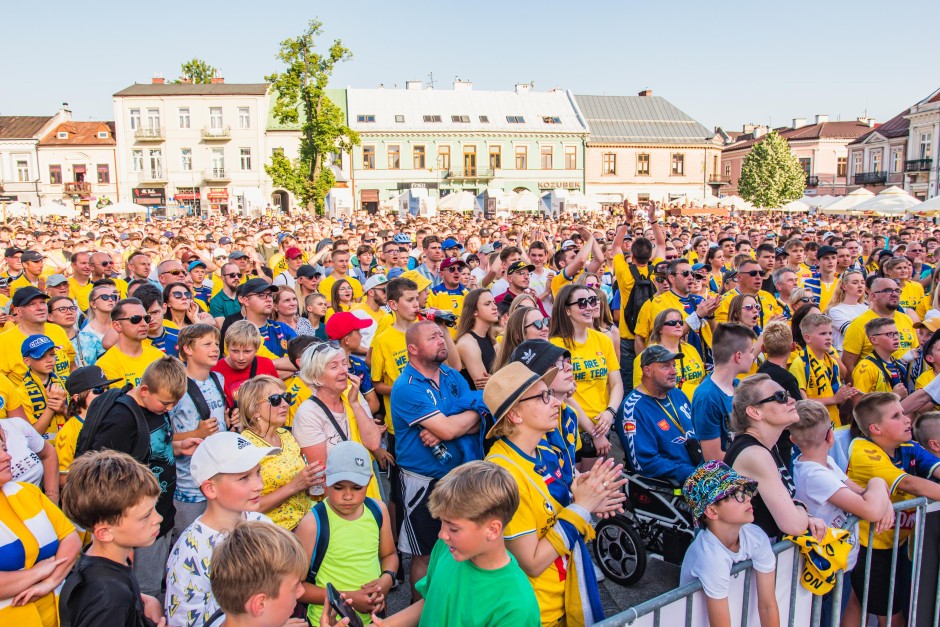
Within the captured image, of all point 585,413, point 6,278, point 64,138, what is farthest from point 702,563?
point 64,138

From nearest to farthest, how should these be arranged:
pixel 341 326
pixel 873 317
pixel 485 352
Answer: pixel 341 326 < pixel 485 352 < pixel 873 317

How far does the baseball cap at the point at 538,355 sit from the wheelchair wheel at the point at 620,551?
1.73m

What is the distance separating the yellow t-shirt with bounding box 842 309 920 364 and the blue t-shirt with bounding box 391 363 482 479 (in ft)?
12.7

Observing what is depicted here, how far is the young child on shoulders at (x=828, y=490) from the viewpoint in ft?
10.9

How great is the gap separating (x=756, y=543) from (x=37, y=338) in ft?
15.5

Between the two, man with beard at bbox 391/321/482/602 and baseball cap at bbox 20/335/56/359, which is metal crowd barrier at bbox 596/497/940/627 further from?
baseball cap at bbox 20/335/56/359

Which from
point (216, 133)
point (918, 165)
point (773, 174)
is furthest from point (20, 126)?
point (918, 165)

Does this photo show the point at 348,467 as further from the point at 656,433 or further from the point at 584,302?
the point at 584,302

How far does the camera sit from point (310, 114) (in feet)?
102

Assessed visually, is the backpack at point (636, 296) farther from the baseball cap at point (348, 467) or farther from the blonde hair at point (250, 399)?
the baseball cap at point (348, 467)

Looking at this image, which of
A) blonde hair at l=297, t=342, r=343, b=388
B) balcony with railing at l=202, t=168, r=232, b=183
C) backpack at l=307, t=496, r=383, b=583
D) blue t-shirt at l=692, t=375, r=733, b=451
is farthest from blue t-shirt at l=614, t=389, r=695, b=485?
balcony with railing at l=202, t=168, r=232, b=183

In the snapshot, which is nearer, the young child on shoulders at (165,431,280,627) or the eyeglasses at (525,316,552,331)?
the young child on shoulders at (165,431,280,627)

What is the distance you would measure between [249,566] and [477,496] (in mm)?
774

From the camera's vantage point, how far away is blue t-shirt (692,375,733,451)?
442 centimetres
